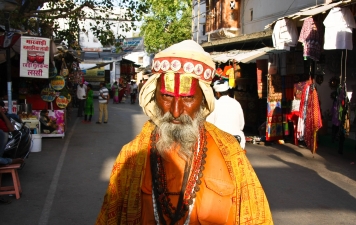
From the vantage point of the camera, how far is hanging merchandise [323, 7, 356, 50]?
7.71 m

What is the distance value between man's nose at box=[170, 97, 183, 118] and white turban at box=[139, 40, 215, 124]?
0.47 ft

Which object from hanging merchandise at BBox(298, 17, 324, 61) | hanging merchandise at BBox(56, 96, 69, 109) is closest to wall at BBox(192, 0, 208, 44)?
hanging merchandise at BBox(56, 96, 69, 109)

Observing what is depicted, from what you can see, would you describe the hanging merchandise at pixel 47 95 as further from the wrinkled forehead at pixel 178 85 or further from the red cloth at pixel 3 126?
the wrinkled forehead at pixel 178 85

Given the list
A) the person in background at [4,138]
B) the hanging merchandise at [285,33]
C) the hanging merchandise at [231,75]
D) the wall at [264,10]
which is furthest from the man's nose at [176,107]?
the wall at [264,10]

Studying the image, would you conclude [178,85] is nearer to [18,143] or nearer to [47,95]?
[18,143]

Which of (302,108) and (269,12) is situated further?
(269,12)

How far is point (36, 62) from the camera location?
393 inches

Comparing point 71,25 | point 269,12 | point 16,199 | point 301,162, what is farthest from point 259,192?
point 269,12

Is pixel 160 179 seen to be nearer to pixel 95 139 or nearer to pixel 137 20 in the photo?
pixel 95 139

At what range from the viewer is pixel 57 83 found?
41.6 ft

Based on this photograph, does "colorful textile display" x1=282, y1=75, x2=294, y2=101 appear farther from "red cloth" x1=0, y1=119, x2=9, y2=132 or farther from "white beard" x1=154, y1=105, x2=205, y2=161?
"white beard" x1=154, y1=105, x2=205, y2=161

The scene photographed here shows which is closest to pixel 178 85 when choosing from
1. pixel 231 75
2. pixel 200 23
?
pixel 231 75

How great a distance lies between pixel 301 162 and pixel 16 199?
6261 mm

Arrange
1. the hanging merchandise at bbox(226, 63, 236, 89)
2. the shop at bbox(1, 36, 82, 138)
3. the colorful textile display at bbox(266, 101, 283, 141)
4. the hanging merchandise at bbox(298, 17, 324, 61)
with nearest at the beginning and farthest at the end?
1. the hanging merchandise at bbox(298, 17, 324, 61)
2. the shop at bbox(1, 36, 82, 138)
3. the colorful textile display at bbox(266, 101, 283, 141)
4. the hanging merchandise at bbox(226, 63, 236, 89)
